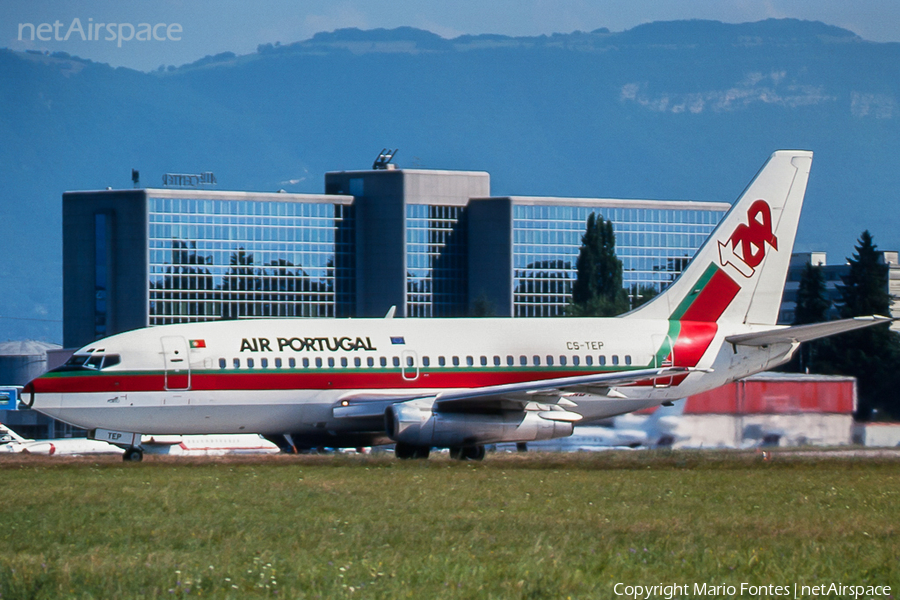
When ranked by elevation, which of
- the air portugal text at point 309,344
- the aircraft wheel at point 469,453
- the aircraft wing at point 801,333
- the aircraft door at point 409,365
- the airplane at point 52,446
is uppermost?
the aircraft wing at point 801,333

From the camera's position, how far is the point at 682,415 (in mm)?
41938

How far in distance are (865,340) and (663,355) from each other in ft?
175

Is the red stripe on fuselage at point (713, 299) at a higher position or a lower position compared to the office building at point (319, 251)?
lower

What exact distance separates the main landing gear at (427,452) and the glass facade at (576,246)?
127716 millimetres

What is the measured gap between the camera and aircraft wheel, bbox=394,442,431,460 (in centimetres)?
3394

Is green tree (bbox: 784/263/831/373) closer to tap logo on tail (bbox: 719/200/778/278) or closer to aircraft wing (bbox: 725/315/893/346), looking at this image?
tap logo on tail (bbox: 719/200/778/278)

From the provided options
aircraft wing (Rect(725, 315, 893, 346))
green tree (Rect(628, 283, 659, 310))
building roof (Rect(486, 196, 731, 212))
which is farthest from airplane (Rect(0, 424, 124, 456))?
building roof (Rect(486, 196, 731, 212))

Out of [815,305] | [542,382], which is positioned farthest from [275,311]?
[542,382]

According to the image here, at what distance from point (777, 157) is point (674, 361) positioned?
7.28 metres

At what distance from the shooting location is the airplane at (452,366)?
33062mm

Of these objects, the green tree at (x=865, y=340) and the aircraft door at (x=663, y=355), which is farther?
the green tree at (x=865, y=340)

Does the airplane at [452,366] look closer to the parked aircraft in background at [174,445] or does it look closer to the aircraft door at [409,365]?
the aircraft door at [409,365]

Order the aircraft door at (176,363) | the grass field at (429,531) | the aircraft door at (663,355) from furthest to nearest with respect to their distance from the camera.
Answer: the aircraft door at (663,355), the aircraft door at (176,363), the grass field at (429,531)

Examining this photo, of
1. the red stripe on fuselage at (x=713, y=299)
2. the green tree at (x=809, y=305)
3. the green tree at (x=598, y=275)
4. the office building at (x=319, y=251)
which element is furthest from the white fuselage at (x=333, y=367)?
the office building at (x=319, y=251)
